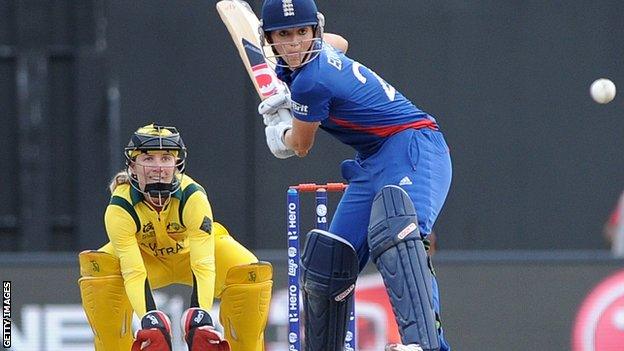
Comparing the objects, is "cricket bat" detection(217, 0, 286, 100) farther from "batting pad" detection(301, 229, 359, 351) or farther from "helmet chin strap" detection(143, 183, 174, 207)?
"batting pad" detection(301, 229, 359, 351)

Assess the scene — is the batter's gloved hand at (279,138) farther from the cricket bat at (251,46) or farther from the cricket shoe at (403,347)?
the cricket shoe at (403,347)

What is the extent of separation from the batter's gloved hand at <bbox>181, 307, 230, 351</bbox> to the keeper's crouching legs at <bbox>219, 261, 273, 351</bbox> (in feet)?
1.87

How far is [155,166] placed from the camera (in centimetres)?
676

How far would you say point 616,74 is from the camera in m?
10.5

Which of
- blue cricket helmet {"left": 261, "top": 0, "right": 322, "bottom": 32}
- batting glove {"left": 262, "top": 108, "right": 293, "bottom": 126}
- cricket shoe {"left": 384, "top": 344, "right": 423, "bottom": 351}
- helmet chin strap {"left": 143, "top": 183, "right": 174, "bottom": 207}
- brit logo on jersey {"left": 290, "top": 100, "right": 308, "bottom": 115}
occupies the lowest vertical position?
cricket shoe {"left": 384, "top": 344, "right": 423, "bottom": 351}

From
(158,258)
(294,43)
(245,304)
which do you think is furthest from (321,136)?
(294,43)

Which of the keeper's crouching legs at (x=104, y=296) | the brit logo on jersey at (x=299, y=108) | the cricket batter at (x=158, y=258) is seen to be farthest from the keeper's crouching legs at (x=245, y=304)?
the brit logo on jersey at (x=299, y=108)

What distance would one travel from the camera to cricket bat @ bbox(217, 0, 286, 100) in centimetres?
670

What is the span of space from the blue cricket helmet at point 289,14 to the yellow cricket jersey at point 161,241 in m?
1.24

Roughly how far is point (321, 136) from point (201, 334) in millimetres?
4205

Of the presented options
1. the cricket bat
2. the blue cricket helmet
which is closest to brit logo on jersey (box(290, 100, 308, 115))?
the blue cricket helmet

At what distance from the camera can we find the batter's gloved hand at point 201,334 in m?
6.33

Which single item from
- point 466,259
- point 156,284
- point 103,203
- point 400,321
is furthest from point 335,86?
point 103,203

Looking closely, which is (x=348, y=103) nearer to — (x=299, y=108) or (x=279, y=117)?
(x=299, y=108)
